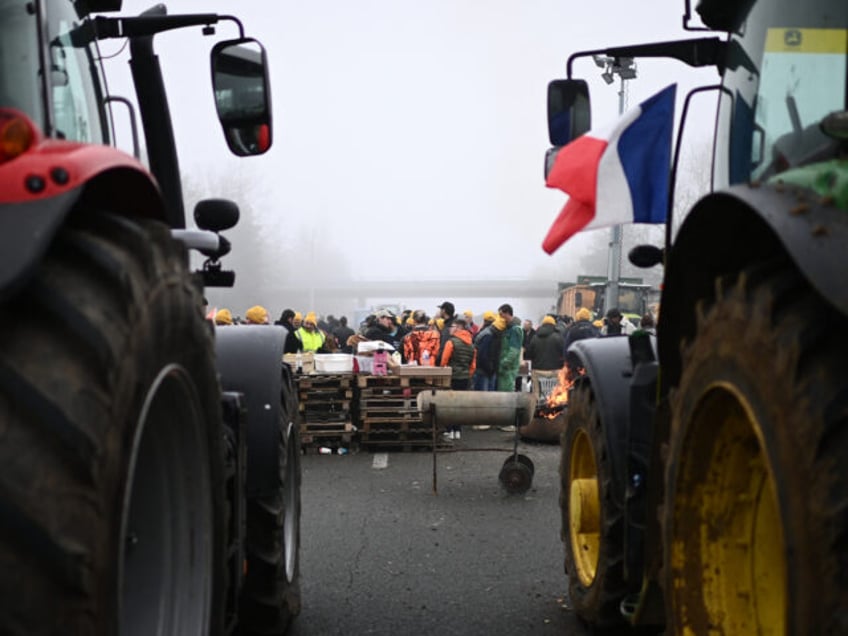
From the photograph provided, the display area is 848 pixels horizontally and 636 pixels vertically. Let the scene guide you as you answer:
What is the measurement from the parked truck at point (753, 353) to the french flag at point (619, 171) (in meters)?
0.14

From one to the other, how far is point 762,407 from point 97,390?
4.55 ft

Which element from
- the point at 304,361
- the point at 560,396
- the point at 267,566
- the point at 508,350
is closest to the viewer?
the point at 267,566

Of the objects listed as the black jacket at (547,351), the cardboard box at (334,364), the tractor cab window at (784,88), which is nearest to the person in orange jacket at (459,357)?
the black jacket at (547,351)

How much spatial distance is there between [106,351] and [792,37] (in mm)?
2101

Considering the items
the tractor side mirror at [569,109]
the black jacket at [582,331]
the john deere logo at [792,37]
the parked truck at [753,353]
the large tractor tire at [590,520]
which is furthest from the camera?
the black jacket at [582,331]

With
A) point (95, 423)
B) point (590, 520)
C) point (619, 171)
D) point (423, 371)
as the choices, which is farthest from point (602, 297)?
point (95, 423)

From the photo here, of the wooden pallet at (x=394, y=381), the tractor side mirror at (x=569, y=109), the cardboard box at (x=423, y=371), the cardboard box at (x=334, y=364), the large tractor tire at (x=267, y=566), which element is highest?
the tractor side mirror at (x=569, y=109)

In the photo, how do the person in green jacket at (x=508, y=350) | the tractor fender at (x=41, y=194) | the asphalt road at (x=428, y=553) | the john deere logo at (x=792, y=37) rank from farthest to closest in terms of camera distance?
the person in green jacket at (x=508, y=350) → the asphalt road at (x=428, y=553) → the john deere logo at (x=792, y=37) → the tractor fender at (x=41, y=194)

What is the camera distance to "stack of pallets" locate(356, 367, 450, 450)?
13.4 meters

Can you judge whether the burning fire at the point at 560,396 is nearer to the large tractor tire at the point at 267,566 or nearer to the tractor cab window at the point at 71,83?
the large tractor tire at the point at 267,566

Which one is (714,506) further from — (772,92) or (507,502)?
(507,502)

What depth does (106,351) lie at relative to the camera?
1.95 m

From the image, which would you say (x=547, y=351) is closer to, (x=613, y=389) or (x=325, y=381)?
(x=325, y=381)

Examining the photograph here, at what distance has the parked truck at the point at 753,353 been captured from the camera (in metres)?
2.02
